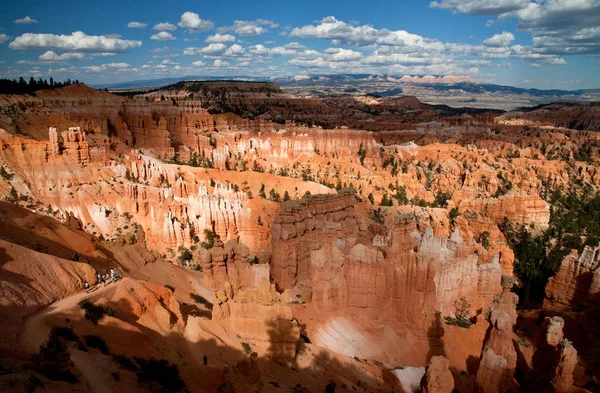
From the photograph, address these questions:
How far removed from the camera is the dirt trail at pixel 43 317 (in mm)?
9789

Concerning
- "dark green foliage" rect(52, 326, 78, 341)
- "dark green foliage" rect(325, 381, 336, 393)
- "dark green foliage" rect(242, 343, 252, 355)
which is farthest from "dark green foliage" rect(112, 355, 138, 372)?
"dark green foliage" rect(325, 381, 336, 393)

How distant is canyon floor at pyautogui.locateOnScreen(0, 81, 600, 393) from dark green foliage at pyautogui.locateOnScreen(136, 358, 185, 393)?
45 millimetres

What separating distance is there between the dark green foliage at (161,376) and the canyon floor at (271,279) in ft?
0.15

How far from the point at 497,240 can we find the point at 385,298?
20223 mm

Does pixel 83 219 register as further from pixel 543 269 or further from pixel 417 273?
pixel 543 269

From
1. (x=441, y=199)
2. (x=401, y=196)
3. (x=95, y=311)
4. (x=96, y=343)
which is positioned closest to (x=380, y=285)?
(x=95, y=311)

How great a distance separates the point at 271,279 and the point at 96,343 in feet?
35.4

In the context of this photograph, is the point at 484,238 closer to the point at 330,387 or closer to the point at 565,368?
the point at 565,368

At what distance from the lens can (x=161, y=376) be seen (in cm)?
984

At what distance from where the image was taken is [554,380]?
1347 centimetres

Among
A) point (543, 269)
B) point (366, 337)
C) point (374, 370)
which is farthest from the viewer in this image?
point (543, 269)

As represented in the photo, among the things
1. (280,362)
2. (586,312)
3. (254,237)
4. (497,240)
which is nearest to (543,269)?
(497,240)

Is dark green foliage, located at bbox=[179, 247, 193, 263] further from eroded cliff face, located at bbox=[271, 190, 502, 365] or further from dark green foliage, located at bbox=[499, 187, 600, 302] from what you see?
dark green foliage, located at bbox=[499, 187, 600, 302]

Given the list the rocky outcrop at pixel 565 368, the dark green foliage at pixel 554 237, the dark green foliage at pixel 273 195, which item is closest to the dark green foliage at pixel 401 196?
the dark green foliage at pixel 554 237
